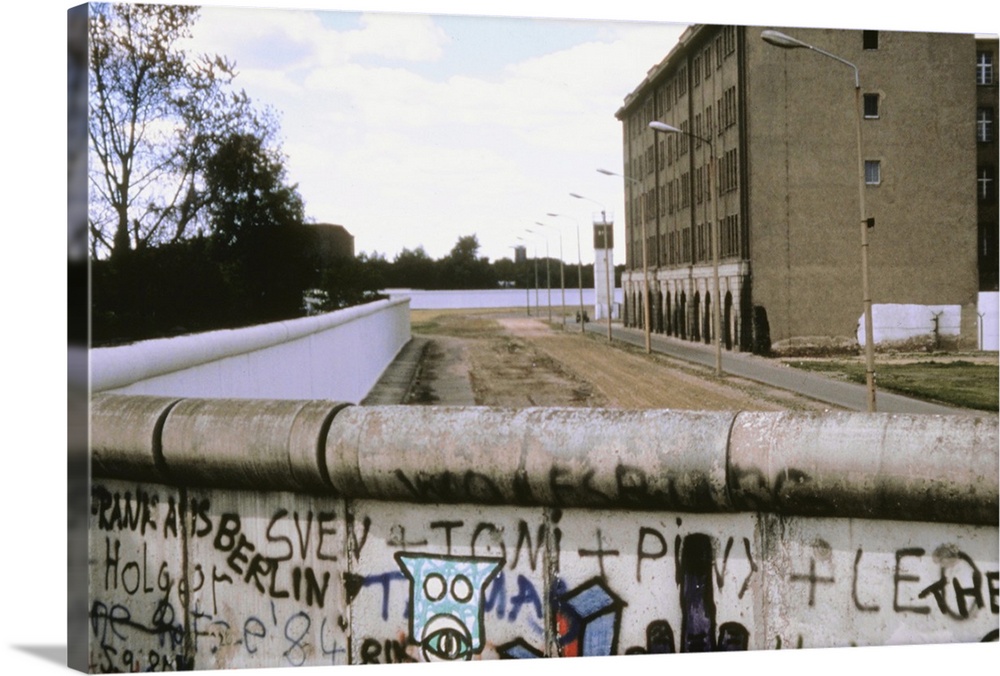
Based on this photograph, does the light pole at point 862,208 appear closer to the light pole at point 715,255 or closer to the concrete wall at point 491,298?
the light pole at point 715,255

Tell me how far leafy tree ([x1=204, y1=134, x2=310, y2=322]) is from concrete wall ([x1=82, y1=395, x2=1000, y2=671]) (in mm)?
1575

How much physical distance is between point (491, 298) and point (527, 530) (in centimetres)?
294

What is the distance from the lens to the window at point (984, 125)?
762cm

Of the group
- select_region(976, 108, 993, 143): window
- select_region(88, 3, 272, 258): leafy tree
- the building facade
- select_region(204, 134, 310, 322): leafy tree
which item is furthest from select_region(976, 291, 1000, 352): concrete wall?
select_region(88, 3, 272, 258): leafy tree

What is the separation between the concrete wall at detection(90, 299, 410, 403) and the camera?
6.28 metres

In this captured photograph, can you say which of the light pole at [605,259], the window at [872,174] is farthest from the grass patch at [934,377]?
the light pole at [605,259]

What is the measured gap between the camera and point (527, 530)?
5.47 m

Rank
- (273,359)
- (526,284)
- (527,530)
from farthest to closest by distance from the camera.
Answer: (526,284), (273,359), (527,530)

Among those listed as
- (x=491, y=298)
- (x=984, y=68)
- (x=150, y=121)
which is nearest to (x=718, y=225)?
(x=491, y=298)

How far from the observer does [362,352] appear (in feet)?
24.9

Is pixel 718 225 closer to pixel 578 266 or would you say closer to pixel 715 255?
pixel 715 255

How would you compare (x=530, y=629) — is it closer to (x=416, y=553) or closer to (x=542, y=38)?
(x=416, y=553)

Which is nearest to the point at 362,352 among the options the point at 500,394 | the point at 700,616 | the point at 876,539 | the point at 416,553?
the point at 500,394

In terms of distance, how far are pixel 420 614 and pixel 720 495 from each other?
1721mm
